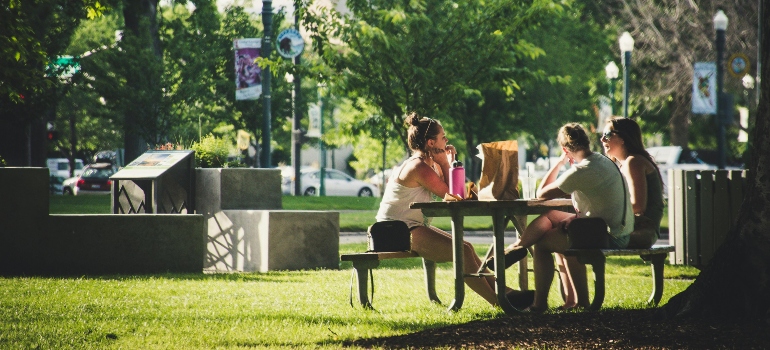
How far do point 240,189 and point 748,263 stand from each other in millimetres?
7814

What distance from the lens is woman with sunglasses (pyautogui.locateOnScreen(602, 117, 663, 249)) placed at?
797 cm

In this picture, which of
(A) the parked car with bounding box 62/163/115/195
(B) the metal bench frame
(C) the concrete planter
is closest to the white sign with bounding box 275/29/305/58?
(C) the concrete planter

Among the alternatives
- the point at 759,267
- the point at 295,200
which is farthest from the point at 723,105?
the point at 759,267

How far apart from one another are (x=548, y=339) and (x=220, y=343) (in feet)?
6.54

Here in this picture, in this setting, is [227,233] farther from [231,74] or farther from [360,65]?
[231,74]

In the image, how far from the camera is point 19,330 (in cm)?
662

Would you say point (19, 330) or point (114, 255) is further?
point (114, 255)

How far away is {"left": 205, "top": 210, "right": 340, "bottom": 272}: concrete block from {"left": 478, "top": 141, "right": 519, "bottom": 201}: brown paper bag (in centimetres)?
485

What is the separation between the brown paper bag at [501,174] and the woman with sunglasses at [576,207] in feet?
1.08

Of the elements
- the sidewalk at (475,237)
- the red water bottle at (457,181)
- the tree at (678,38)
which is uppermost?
the tree at (678,38)

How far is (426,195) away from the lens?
25.7ft

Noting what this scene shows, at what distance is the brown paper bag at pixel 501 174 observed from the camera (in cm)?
725

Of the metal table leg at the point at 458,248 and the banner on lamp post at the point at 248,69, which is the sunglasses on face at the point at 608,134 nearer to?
the metal table leg at the point at 458,248

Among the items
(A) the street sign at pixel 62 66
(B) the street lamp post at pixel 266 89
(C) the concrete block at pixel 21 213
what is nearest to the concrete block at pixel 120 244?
(C) the concrete block at pixel 21 213
